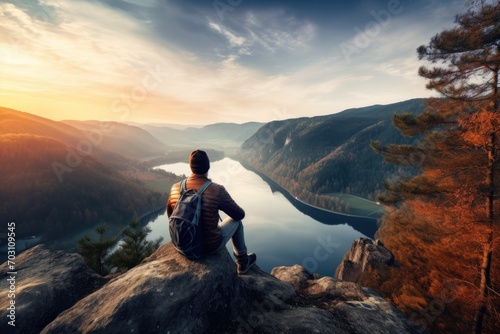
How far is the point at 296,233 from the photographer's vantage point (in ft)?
391

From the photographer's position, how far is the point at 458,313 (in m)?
15.0

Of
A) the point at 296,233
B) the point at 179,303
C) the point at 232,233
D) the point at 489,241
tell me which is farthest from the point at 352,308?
the point at 296,233

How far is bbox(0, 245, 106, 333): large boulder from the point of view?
5.29m

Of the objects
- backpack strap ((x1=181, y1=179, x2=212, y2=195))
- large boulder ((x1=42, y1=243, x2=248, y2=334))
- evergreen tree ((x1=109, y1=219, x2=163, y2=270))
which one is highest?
backpack strap ((x1=181, y1=179, x2=212, y2=195))

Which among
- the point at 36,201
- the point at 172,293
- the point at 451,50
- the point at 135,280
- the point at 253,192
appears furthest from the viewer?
the point at 253,192

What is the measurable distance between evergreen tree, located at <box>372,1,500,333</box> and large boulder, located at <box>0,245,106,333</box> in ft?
49.1

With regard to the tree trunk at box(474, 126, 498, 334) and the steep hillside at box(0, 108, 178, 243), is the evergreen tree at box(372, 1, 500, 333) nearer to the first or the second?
the tree trunk at box(474, 126, 498, 334)

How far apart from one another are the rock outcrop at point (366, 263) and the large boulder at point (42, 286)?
27765 mm

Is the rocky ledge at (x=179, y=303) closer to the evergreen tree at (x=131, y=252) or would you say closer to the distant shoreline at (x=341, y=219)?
the evergreen tree at (x=131, y=252)

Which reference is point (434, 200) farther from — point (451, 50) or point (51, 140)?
point (51, 140)

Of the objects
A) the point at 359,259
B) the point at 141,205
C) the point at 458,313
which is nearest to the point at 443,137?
the point at 458,313

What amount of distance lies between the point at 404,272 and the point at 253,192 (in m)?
174

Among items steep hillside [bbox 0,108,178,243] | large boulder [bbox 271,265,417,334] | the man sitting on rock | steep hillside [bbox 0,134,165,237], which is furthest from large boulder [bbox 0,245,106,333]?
steep hillside [bbox 0,134,165,237]

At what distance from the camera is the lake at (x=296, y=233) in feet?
317
